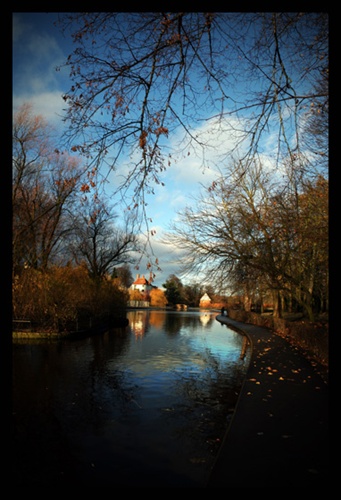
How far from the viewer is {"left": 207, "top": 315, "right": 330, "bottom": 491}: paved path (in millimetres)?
3699

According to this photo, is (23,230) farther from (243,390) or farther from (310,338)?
(243,390)

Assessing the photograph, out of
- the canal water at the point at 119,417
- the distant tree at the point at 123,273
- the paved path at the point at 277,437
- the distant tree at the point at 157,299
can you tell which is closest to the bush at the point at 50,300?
the canal water at the point at 119,417

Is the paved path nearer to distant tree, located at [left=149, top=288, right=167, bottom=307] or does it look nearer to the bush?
the bush

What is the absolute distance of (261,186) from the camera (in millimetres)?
18000

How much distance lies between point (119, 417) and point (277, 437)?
3632 mm

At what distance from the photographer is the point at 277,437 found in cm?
493

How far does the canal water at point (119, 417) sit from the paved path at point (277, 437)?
2.33ft

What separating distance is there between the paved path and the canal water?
71cm

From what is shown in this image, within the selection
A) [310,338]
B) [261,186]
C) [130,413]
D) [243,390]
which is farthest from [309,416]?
[261,186]

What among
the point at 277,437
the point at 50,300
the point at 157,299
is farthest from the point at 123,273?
the point at 277,437

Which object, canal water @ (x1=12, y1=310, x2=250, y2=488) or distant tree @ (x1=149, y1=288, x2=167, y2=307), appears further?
distant tree @ (x1=149, y1=288, x2=167, y2=307)

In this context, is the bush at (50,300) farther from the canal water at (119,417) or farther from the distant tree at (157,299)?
the distant tree at (157,299)

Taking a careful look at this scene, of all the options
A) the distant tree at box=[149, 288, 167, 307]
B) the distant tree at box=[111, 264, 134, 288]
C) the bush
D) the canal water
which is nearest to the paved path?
the canal water

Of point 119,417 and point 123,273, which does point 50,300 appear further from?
point 123,273
